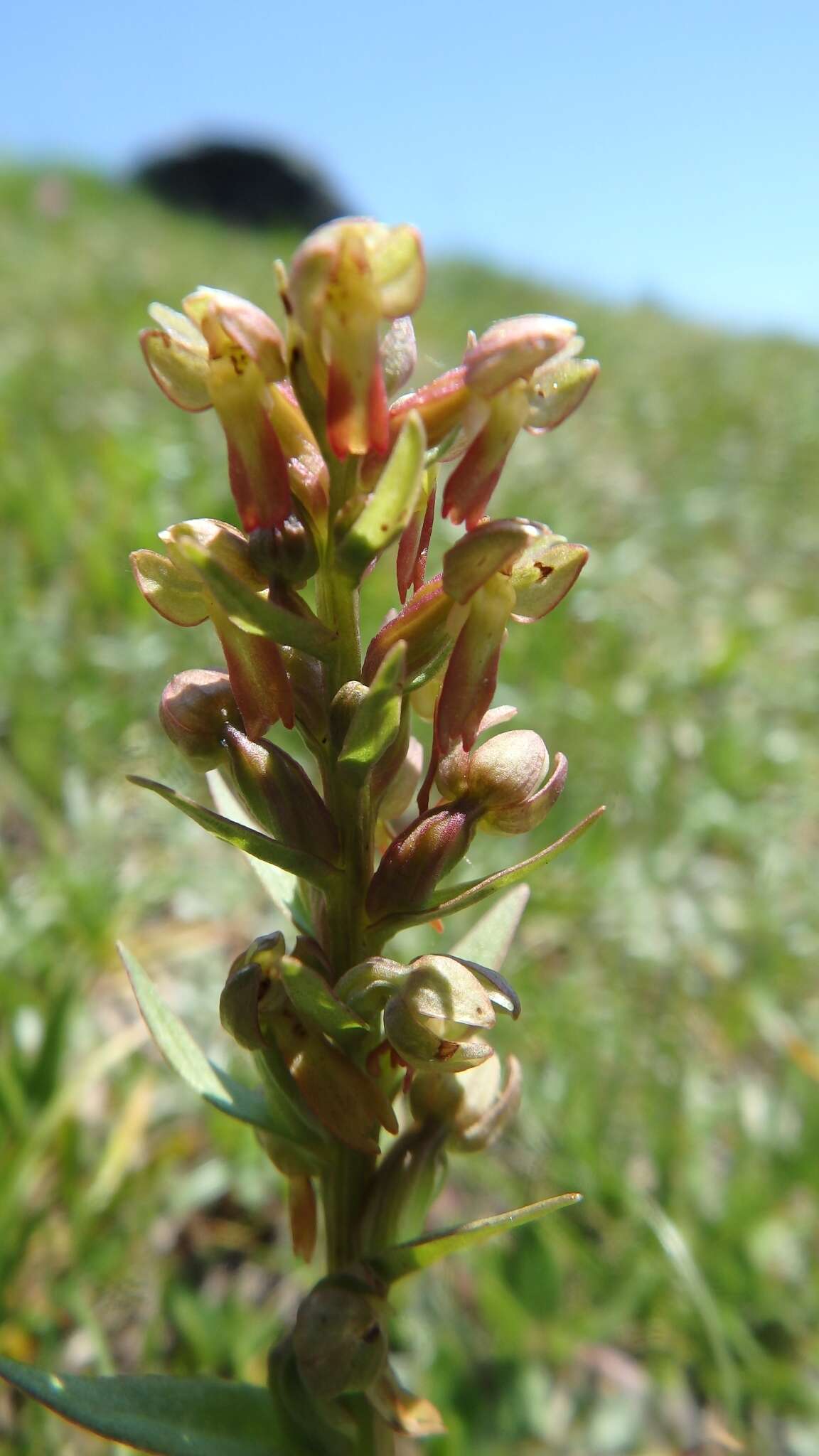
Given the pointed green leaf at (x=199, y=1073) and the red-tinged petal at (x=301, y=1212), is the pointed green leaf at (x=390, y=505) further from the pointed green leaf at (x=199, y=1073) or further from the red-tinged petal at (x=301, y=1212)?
the red-tinged petal at (x=301, y=1212)

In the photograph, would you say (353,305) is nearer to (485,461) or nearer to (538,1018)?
(485,461)

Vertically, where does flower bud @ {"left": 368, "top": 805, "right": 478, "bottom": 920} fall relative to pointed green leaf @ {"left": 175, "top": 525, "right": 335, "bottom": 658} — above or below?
below

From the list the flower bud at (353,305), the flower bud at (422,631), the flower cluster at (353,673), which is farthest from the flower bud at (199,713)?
the flower bud at (353,305)

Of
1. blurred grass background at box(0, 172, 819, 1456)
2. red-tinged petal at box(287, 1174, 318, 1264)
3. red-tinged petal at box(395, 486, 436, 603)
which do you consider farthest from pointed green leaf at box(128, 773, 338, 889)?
blurred grass background at box(0, 172, 819, 1456)

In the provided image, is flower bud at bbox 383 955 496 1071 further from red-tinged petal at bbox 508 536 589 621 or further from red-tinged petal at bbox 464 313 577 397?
red-tinged petal at bbox 464 313 577 397

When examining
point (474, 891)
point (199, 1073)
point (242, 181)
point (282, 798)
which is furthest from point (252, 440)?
point (242, 181)

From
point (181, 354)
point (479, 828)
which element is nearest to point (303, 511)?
point (181, 354)
